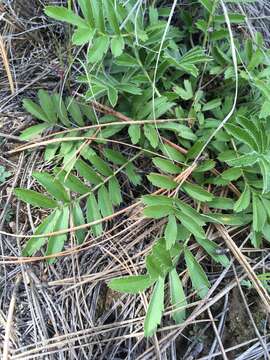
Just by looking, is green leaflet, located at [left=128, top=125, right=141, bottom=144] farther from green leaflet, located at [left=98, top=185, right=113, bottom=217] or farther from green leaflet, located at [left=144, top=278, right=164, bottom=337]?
green leaflet, located at [left=144, top=278, right=164, bottom=337]

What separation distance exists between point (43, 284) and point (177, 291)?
0.40 meters

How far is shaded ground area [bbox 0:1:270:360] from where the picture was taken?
1424mm

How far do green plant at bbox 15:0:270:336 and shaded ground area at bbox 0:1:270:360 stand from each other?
55 millimetres

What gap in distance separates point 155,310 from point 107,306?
0.63 feet

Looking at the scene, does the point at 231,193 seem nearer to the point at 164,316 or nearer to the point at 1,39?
the point at 164,316

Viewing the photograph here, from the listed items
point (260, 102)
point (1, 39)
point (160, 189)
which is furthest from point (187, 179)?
point (1, 39)

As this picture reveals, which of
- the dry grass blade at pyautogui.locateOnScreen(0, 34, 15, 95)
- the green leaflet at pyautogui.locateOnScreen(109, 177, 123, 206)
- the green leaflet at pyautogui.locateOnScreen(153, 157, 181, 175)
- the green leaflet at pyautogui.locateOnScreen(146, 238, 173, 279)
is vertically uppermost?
the dry grass blade at pyautogui.locateOnScreen(0, 34, 15, 95)

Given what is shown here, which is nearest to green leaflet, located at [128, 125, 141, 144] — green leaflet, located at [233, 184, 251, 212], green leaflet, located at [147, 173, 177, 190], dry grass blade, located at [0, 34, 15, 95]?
green leaflet, located at [147, 173, 177, 190]

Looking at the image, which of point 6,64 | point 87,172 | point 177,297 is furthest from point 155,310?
point 6,64

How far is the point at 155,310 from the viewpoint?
134cm

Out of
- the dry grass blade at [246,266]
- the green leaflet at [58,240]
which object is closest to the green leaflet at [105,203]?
the green leaflet at [58,240]

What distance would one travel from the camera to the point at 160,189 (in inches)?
60.2

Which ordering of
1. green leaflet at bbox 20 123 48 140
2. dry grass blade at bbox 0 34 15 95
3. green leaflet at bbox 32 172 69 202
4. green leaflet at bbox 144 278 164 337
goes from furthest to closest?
dry grass blade at bbox 0 34 15 95 → green leaflet at bbox 20 123 48 140 → green leaflet at bbox 32 172 69 202 → green leaflet at bbox 144 278 164 337

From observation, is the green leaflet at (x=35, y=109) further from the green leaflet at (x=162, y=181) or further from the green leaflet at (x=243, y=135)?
the green leaflet at (x=243, y=135)
